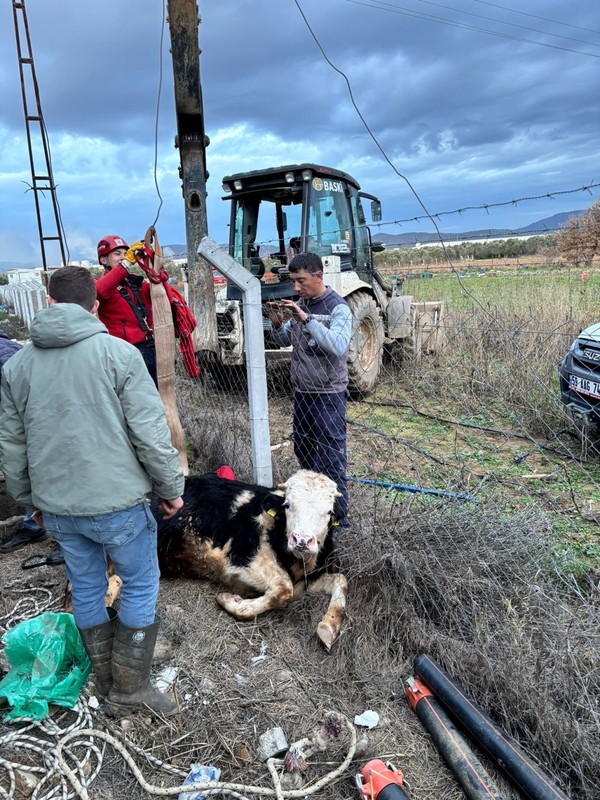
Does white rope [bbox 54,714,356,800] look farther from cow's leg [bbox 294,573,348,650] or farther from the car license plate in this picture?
the car license plate

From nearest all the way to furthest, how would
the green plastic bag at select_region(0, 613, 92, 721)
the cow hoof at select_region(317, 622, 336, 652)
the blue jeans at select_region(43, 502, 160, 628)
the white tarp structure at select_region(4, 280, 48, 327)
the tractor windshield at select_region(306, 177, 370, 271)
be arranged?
the blue jeans at select_region(43, 502, 160, 628) → the green plastic bag at select_region(0, 613, 92, 721) → the cow hoof at select_region(317, 622, 336, 652) → the tractor windshield at select_region(306, 177, 370, 271) → the white tarp structure at select_region(4, 280, 48, 327)

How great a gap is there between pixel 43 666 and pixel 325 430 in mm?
2036

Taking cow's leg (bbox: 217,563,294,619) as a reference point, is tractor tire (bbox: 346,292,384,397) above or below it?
above

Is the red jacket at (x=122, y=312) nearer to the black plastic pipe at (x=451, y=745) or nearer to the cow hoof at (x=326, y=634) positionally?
the cow hoof at (x=326, y=634)

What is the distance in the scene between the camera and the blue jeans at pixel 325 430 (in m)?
3.57

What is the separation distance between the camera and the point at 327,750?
7.27 feet

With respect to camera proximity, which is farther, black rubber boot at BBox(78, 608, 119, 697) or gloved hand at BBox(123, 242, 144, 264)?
gloved hand at BBox(123, 242, 144, 264)

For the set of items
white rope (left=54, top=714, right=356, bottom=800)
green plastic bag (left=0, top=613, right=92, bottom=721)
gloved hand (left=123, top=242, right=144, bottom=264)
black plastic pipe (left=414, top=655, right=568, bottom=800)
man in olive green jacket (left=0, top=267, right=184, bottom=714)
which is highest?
gloved hand (left=123, top=242, right=144, bottom=264)

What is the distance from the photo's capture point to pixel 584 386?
4977 mm

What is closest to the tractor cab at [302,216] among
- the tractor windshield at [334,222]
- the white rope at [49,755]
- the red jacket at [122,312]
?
the tractor windshield at [334,222]

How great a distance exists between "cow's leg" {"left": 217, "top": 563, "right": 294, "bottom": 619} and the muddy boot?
0.70 meters

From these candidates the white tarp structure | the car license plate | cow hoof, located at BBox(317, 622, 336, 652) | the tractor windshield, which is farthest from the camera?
the white tarp structure

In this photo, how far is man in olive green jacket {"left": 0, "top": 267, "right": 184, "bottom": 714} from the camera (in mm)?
2059

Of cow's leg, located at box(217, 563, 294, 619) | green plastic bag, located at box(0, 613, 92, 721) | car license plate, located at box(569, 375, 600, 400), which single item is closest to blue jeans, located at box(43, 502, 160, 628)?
Result: green plastic bag, located at box(0, 613, 92, 721)
